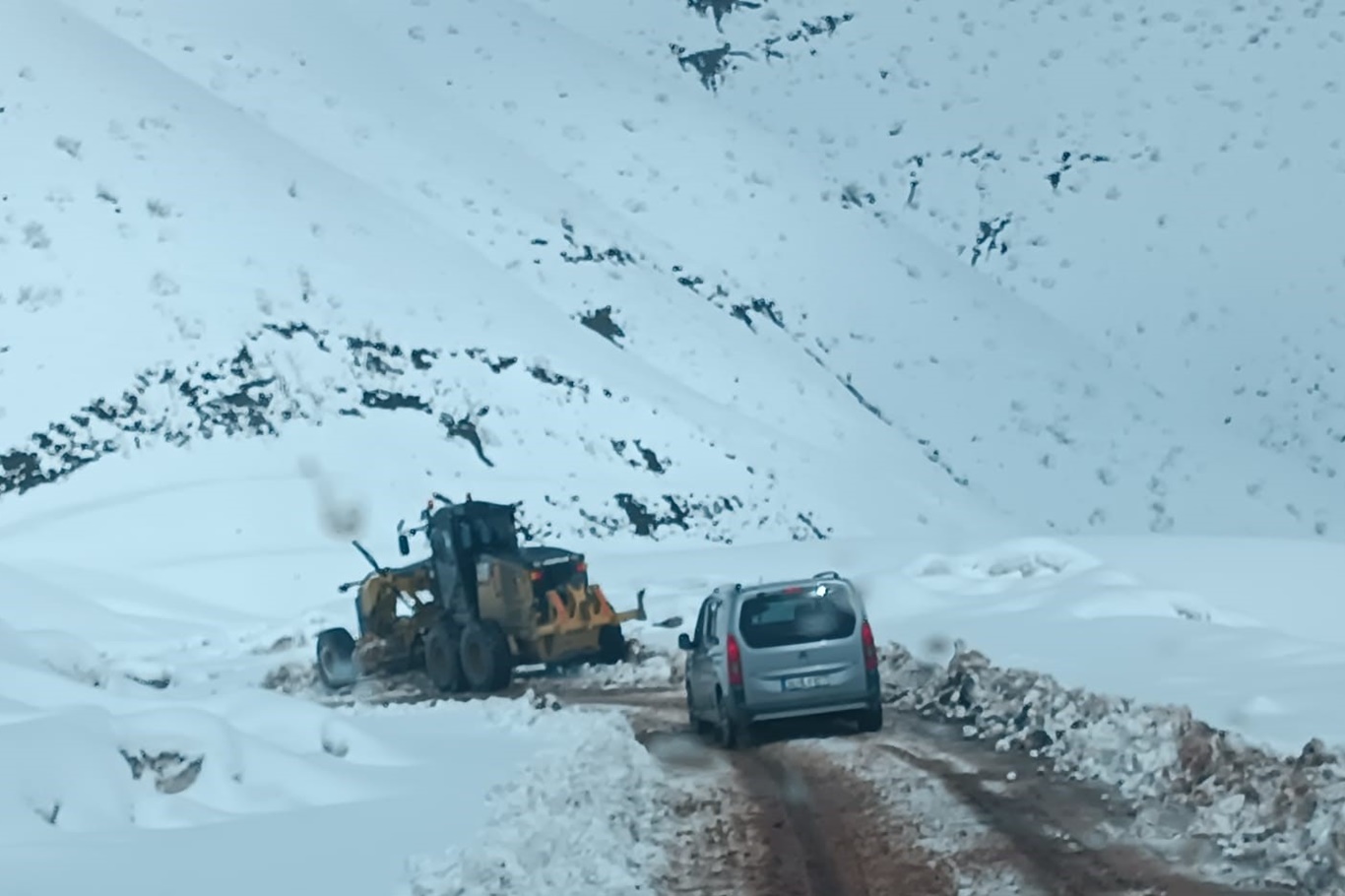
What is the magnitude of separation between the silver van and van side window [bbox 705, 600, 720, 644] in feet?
1.16

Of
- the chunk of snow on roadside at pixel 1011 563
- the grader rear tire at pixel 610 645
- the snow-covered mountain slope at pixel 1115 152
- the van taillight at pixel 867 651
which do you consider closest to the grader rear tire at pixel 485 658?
the grader rear tire at pixel 610 645

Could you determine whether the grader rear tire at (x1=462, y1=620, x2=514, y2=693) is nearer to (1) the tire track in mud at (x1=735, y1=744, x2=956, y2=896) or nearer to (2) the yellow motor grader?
(2) the yellow motor grader

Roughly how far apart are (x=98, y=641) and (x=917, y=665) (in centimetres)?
1409

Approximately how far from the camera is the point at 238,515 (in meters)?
36.4

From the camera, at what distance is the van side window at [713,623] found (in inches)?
712

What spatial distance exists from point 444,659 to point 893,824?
43.7 feet

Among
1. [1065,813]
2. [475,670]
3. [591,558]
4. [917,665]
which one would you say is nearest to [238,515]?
[591,558]

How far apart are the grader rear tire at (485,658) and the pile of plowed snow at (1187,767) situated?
6.63 metres

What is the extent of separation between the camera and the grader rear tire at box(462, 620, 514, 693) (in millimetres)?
23703

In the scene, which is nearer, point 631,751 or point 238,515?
point 631,751

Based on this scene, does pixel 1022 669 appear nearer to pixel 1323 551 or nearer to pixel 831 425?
pixel 1323 551

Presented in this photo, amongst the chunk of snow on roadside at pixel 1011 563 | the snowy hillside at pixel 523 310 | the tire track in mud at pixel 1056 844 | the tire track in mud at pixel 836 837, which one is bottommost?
the tire track in mud at pixel 1056 844

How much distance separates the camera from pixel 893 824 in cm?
1223

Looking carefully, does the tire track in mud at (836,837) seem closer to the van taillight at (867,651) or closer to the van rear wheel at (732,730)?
the van rear wheel at (732,730)
